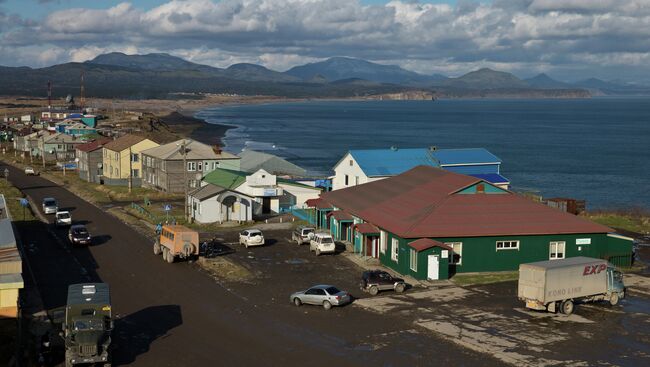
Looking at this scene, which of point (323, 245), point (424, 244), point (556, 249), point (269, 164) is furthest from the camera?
point (269, 164)

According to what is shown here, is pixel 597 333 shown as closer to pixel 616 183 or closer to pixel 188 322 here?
pixel 188 322

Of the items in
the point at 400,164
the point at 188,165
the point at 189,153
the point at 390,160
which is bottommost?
the point at 188,165

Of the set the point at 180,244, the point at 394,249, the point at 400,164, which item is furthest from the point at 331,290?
the point at 400,164

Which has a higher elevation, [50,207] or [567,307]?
[567,307]

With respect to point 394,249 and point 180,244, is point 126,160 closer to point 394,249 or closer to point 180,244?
point 180,244

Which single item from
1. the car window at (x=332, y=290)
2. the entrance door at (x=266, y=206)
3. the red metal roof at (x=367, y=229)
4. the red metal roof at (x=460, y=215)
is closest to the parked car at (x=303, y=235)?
the red metal roof at (x=460, y=215)

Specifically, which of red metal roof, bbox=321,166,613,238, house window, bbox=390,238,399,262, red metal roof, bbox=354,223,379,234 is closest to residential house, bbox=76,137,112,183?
red metal roof, bbox=321,166,613,238

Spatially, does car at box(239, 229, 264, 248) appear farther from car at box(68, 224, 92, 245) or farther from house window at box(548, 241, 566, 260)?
house window at box(548, 241, 566, 260)

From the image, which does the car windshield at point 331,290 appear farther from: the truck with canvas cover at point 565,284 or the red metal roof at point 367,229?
the red metal roof at point 367,229
